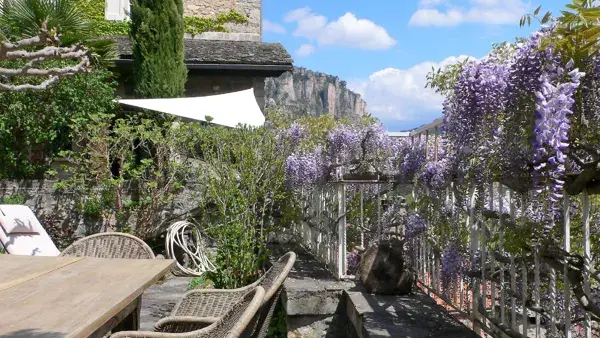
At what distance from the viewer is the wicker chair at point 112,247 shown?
3.83 metres

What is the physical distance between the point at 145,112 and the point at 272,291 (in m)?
7.84

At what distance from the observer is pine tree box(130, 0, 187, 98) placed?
9711 millimetres

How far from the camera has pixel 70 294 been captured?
241 cm

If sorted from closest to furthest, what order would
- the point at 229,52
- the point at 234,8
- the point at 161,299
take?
the point at 161,299 → the point at 229,52 → the point at 234,8

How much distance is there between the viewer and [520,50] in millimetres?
2027

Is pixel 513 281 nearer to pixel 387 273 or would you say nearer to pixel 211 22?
pixel 387 273

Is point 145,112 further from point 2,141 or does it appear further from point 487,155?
point 487,155

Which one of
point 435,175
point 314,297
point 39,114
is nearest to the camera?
point 435,175

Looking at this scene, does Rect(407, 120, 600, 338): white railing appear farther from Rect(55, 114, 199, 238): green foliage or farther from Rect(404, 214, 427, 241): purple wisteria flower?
Rect(55, 114, 199, 238): green foliage

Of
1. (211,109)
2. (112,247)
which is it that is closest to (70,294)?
(112,247)

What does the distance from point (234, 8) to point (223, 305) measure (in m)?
11.3

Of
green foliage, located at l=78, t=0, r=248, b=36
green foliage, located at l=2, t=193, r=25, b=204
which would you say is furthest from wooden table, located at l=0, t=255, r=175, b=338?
green foliage, located at l=78, t=0, r=248, b=36

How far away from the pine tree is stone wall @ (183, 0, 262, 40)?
370 cm

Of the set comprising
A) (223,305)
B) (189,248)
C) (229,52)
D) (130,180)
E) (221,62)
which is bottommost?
(189,248)
